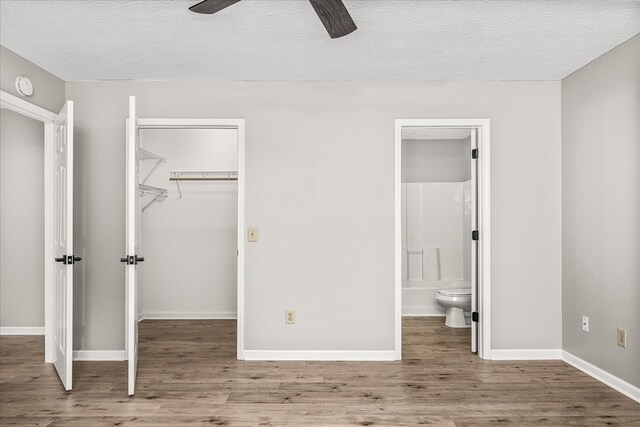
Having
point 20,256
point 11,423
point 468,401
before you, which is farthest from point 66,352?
point 468,401

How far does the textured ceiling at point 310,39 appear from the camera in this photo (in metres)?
2.48

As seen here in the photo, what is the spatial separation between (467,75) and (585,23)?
0.99 metres

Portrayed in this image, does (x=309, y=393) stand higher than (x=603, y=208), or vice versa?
(x=603, y=208)

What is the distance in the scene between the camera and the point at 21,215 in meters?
4.76

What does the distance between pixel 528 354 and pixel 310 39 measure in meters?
3.04

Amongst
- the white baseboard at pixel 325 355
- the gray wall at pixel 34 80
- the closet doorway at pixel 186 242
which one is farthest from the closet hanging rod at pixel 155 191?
the white baseboard at pixel 325 355

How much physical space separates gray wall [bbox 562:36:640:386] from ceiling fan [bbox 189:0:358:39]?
201cm

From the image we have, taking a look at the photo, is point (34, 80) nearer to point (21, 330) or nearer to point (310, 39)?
point (310, 39)

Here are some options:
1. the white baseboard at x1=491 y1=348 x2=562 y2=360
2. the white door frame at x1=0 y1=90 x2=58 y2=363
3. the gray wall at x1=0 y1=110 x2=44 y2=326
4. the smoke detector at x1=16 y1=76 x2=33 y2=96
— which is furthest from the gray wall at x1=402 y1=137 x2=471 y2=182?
the gray wall at x1=0 y1=110 x2=44 y2=326

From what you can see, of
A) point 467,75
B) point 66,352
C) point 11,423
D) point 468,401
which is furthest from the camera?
point 467,75

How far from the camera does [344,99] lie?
369 centimetres

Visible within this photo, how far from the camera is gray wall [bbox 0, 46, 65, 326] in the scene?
4703mm

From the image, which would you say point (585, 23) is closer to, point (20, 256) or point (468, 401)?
point (468, 401)

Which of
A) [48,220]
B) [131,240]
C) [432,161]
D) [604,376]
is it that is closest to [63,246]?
[48,220]
